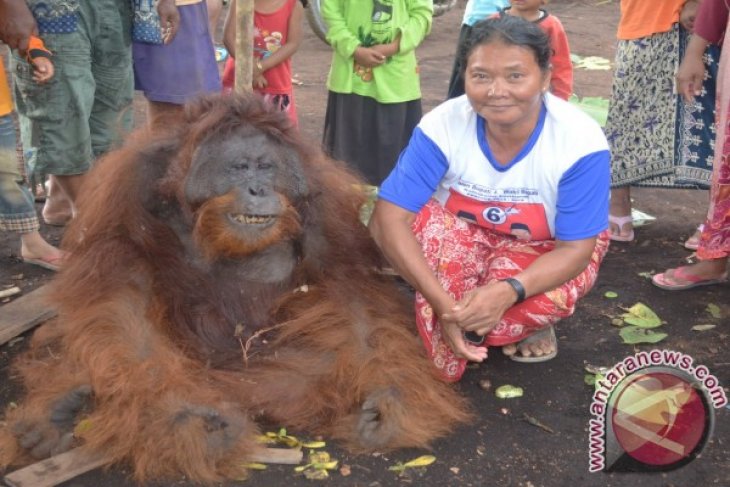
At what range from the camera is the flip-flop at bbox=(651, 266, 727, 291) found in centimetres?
361

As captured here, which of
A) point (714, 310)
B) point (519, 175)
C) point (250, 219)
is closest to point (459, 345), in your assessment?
point (519, 175)

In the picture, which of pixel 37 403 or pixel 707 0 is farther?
pixel 707 0

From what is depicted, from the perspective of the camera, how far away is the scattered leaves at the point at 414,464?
2424 millimetres

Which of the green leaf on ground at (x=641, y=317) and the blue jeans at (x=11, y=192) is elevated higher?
the blue jeans at (x=11, y=192)

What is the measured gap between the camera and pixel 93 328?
258cm

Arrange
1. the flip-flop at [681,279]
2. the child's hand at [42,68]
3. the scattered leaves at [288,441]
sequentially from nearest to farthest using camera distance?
the scattered leaves at [288,441] → the child's hand at [42,68] → the flip-flop at [681,279]

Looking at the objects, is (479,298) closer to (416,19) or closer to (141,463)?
(141,463)

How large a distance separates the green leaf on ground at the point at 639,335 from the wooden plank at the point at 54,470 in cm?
176

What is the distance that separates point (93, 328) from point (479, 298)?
1052 mm

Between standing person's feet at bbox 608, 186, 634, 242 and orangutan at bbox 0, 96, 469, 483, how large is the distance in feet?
5.12

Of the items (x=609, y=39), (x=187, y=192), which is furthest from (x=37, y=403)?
(x=609, y=39)

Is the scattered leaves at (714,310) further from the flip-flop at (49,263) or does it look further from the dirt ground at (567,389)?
the flip-flop at (49,263)

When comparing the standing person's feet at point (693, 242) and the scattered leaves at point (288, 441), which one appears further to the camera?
the standing person's feet at point (693, 242)

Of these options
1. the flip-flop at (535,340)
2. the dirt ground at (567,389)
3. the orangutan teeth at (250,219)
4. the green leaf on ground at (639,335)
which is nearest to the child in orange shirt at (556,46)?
the dirt ground at (567,389)
